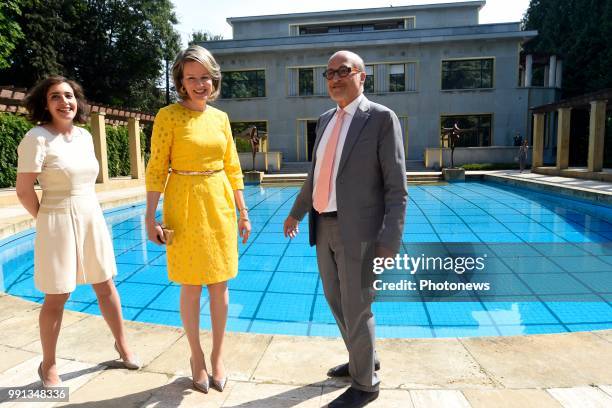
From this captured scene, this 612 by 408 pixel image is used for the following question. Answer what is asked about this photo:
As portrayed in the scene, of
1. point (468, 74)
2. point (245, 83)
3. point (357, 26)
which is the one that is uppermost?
point (357, 26)

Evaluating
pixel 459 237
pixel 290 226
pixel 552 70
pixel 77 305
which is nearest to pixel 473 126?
pixel 552 70

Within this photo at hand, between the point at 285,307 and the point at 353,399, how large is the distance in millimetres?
2705

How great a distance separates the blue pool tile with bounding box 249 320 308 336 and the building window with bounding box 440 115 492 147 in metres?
21.7

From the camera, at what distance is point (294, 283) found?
5496mm

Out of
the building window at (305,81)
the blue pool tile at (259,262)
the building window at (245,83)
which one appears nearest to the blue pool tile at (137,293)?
the blue pool tile at (259,262)

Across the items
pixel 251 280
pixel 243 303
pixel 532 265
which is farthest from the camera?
pixel 532 265

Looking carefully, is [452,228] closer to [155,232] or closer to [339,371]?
[339,371]

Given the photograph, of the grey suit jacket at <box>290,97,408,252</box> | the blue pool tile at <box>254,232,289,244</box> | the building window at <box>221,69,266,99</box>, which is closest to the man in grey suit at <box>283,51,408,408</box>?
the grey suit jacket at <box>290,97,408,252</box>

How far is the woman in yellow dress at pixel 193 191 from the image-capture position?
2238 millimetres

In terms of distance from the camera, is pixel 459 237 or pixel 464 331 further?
pixel 459 237

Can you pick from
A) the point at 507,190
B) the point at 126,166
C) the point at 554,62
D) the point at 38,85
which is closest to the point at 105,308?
the point at 38,85

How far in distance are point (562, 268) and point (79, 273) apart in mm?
6076

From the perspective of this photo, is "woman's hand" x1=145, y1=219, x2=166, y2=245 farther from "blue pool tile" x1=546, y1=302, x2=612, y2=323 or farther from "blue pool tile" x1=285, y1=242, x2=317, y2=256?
"blue pool tile" x1=285, y1=242, x2=317, y2=256

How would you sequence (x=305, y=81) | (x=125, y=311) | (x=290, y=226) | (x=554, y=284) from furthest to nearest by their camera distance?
1. (x=305, y=81)
2. (x=554, y=284)
3. (x=125, y=311)
4. (x=290, y=226)
